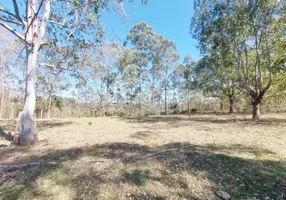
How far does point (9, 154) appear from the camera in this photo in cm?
345

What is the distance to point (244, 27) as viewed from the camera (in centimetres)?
661

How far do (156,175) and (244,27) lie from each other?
686 cm

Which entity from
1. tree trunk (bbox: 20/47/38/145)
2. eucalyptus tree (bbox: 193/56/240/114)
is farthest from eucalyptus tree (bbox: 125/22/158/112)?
tree trunk (bbox: 20/47/38/145)

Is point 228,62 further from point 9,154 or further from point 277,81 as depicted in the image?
point 9,154

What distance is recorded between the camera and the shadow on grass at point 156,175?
2086 millimetres

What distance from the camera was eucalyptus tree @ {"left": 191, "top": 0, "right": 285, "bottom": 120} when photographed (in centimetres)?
666

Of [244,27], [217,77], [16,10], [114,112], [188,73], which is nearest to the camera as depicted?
[16,10]

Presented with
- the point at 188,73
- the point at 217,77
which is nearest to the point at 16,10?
the point at 217,77

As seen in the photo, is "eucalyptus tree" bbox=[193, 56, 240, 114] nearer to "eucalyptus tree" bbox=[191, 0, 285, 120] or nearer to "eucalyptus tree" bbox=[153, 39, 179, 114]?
"eucalyptus tree" bbox=[191, 0, 285, 120]

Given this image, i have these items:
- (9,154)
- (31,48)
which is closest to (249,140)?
(9,154)

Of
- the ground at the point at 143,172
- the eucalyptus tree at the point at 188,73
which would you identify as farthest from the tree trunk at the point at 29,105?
the eucalyptus tree at the point at 188,73

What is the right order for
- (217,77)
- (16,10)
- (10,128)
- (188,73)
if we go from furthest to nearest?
(188,73)
(217,77)
(10,128)
(16,10)

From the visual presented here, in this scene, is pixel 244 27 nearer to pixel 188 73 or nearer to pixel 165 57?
pixel 188 73

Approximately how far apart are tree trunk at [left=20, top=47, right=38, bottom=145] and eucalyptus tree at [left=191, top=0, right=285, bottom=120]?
696cm
